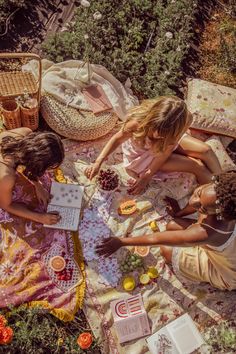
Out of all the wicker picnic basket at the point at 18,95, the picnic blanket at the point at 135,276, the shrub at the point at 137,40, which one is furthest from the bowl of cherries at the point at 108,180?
the shrub at the point at 137,40

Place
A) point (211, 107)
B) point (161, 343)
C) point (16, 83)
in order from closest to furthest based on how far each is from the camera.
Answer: point (161, 343)
point (16, 83)
point (211, 107)

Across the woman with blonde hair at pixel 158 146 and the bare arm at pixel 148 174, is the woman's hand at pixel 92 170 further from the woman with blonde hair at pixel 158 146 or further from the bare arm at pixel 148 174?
the bare arm at pixel 148 174

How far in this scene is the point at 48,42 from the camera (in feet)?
20.5

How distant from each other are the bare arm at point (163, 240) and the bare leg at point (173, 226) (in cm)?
46

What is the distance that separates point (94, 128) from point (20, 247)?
62.8 inches

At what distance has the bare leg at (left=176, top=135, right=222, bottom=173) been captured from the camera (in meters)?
5.34

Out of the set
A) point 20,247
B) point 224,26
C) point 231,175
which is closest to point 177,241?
point 231,175

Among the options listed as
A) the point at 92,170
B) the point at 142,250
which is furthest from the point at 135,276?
the point at 92,170

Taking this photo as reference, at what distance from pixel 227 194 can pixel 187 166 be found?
145cm

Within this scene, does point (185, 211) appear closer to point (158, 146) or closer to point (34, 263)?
point (158, 146)

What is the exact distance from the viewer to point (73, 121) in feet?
18.6

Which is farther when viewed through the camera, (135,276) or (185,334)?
(135,276)

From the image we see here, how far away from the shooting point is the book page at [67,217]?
5.07 m

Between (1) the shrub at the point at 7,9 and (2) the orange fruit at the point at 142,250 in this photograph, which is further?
(1) the shrub at the point at 7,9
